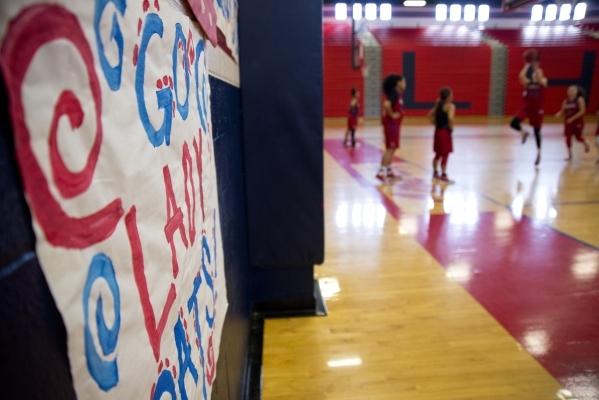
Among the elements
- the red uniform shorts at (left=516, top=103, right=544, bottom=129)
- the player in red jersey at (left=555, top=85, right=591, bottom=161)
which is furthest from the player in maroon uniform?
the player in red jersey at (left=555, top=85, right=591, bottom=161)

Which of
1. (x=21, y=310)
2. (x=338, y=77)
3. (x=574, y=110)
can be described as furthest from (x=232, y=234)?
(x=338, y=77)

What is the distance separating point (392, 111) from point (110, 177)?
5.26 meters

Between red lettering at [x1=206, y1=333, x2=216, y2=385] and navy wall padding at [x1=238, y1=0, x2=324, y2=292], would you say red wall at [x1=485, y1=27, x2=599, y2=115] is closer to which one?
navy wall padding at [x1=238, y1=0, x2=324, y2=292]

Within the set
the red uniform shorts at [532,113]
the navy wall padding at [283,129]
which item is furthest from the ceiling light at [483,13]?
the navy wall padding at [283,129]

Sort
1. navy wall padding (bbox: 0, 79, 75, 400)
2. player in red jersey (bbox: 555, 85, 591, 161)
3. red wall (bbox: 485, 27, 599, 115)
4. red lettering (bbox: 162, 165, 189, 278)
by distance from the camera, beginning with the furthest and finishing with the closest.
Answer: red wall (bbox: 485, 27, 599, 115) < player in red jersey (bbox: 555, 85, 591, 161) < red lettering (bbox: 162, 165, 189, 278) < navy wall padding (bbox: 0, 79, 75, 400)

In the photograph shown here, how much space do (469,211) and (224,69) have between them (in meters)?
3.51

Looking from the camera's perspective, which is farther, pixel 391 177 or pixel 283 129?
pixel 391 177

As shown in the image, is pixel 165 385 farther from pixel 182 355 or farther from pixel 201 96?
pixel 201 96

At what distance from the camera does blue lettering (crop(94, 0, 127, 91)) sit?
0.44m

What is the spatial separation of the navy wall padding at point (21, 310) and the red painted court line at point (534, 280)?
6.77 feet

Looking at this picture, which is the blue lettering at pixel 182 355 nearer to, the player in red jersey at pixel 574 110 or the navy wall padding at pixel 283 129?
the navy wall padding at pixel 283 129

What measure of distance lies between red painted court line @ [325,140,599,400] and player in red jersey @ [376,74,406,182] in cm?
155

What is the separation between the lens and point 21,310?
35cm

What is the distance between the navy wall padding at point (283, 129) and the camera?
2076 millimetres
